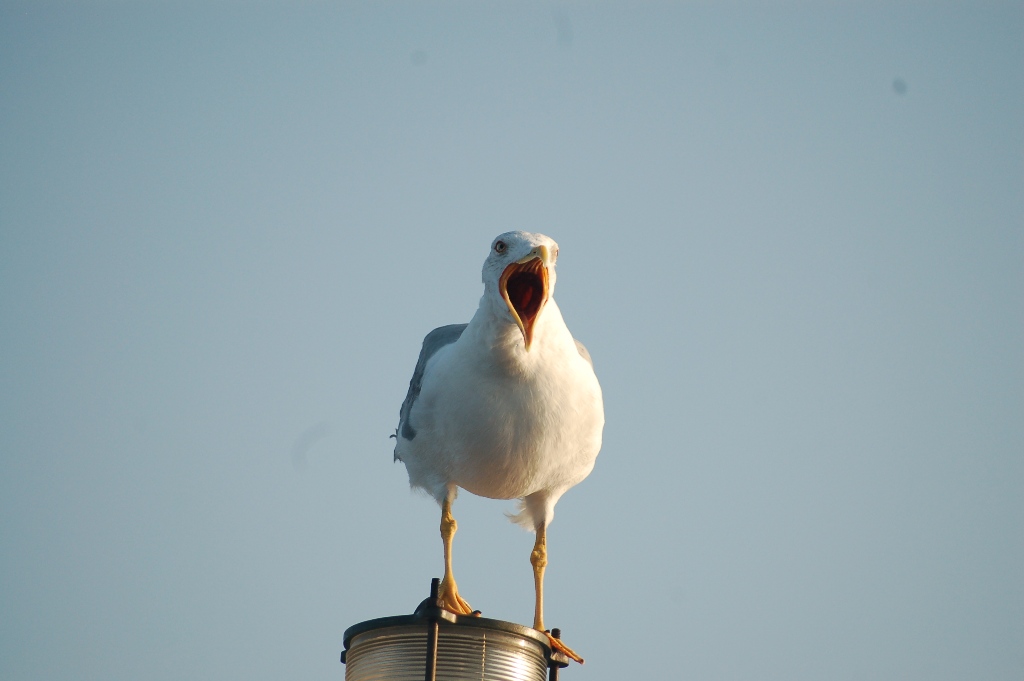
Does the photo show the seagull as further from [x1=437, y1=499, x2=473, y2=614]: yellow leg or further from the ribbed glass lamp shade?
the ribbed glass lamp shade

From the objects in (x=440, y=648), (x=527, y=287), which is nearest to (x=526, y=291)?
(x=527, y=287)

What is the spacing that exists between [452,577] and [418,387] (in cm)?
142

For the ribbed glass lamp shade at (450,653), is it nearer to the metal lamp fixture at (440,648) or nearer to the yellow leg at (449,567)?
the metal lamp fixture at (440,648)

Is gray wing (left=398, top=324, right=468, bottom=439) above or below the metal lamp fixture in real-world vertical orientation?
above

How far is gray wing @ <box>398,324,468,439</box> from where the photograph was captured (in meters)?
9.01

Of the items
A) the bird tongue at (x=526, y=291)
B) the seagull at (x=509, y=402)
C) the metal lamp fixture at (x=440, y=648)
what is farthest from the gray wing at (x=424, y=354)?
the metal lamp fixture at (x=440, y=648)

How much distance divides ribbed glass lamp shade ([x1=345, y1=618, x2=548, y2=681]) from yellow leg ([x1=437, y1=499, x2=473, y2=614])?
240 cm

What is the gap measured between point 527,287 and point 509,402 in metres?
0.74

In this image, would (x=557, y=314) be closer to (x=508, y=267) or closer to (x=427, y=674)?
(x=508, y=267)

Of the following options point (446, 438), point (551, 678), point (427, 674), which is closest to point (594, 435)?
point (446, 438)

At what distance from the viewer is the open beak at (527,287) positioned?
747 centimetres

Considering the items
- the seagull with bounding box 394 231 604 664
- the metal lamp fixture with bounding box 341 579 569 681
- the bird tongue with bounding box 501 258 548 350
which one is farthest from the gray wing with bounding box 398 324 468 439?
the metal lamp fixture with bounding box 341 579 569 681

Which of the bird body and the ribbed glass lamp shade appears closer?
the ribbed glass lamp shade

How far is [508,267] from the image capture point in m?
7.54
